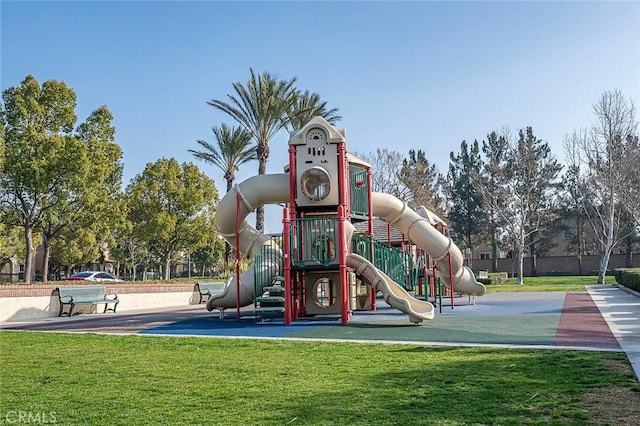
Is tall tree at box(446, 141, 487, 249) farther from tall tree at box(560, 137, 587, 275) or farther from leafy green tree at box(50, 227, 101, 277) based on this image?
leafy green tree at box(50, 227, 101, 277)

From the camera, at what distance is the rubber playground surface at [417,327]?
11.7m

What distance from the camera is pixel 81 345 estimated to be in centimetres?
1190

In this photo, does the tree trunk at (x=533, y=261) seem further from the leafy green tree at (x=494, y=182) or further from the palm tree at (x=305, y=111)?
the palm tree at (x=305, y=111)

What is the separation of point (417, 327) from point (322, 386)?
26.1 feet

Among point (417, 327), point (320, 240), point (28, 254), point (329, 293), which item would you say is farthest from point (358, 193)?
point (28, 254)

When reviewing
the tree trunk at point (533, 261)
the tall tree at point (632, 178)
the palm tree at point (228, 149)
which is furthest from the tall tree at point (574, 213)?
the palm tree at point (228, 149)

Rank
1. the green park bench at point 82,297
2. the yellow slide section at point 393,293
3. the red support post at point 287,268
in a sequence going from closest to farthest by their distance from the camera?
the yellow slide section at point 393,293 → the red support post at point 287,268 → the green park bench at point 82,297

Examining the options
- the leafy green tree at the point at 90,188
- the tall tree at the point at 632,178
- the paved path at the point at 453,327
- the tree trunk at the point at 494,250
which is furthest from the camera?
the tree trunk at the point at 494,250

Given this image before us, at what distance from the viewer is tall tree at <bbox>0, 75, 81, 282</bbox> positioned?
94.7 feet

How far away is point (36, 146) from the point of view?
95.3 feet

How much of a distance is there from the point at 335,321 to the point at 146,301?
1216 cm

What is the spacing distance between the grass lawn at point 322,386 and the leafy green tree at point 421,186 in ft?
151

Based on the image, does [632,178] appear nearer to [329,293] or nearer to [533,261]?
[533,261]

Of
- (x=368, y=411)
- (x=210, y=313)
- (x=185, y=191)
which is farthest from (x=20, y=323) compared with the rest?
(x=185, y=191)
